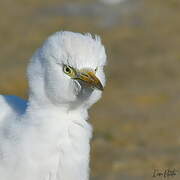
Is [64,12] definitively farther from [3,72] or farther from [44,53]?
[44,53]

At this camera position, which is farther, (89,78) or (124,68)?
(124,68)

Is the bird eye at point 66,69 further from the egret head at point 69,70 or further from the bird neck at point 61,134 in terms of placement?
the bird neck at point 61,134

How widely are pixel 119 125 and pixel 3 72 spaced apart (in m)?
3.09

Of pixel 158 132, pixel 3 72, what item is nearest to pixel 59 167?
pixel 158 132

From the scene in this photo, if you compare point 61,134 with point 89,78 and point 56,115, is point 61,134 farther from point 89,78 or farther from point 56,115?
point 89,78

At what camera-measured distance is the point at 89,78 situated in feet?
18.6

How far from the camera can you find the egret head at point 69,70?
18.5ft

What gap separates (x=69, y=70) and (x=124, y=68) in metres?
8.64

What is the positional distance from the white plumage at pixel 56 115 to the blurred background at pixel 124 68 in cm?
271

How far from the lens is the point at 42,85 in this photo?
5.75m
